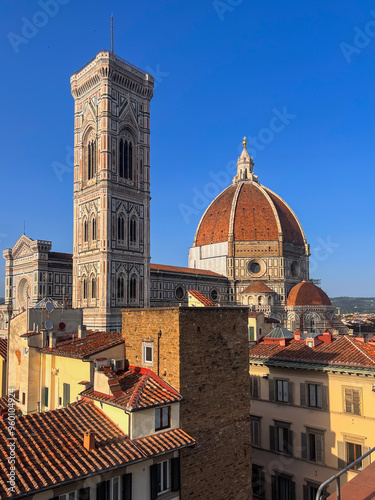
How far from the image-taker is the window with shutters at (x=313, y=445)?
18609 millimetres

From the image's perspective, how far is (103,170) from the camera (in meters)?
53.4

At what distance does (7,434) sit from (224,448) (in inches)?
263

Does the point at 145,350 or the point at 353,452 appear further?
the point at 353,452

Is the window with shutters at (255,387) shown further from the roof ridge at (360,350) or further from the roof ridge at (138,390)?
the roof ridge at (138,390)

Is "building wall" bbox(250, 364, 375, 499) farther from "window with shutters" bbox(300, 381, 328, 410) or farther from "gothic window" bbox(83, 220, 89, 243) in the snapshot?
"gothic window" bbox(83, 220, 89, 243)

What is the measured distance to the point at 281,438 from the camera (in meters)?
20.2

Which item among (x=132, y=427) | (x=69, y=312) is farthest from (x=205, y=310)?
(x=69, y=312)

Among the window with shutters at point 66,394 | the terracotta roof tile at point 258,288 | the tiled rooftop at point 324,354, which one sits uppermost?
the terracotta roof tile at point 258,288

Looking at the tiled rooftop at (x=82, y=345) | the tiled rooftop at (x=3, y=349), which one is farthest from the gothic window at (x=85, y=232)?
the tiled rooftop at (x=82, y=345)

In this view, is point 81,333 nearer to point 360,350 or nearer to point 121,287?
point 360,350

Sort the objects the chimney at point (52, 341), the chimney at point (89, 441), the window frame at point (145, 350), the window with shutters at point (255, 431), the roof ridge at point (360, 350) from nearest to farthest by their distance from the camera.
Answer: the chimney at point (89, 441) → the window frame at point (145, 350) → the roof ridge at point (360, 350) → the chimney at point (52, 341) → the window with shutters at point (255, 431)

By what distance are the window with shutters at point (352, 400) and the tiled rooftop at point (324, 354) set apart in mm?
1079

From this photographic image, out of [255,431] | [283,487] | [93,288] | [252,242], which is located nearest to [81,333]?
[255,431]

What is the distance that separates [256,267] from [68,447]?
7821 centimetres
